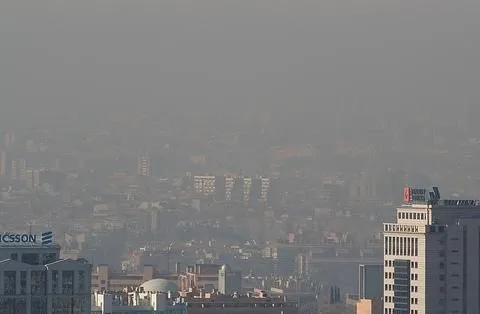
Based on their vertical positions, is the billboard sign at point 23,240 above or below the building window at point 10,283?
above

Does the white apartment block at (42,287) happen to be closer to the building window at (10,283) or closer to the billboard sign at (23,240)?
the building window at (10,283)

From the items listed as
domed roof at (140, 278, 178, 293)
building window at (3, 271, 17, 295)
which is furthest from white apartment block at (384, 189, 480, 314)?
domed roof at (140, 278, 178, 293)

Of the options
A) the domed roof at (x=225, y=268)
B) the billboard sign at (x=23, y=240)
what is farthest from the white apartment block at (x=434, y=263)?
the domed roof at (x=225, y=268)

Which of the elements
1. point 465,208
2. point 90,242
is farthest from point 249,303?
point 90,242

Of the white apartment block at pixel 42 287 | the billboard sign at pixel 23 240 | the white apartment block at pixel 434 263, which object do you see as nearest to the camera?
the white apartment block at pixel 42 287

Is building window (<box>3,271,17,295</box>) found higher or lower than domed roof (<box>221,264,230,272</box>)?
lower

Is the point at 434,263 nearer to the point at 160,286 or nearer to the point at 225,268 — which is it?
the point at 160,286

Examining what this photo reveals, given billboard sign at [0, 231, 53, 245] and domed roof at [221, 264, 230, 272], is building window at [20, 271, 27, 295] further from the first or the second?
domed roof at [221, 264, 230, 272]

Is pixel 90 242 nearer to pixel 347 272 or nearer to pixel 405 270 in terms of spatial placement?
pixel 347 272

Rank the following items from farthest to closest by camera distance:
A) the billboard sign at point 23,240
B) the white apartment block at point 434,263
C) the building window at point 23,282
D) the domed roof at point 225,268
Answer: the domed roof at point 225,268 → the white apartment block at point 434,263 → the billboard sign at point 23,240 → the building window at point 23,282
